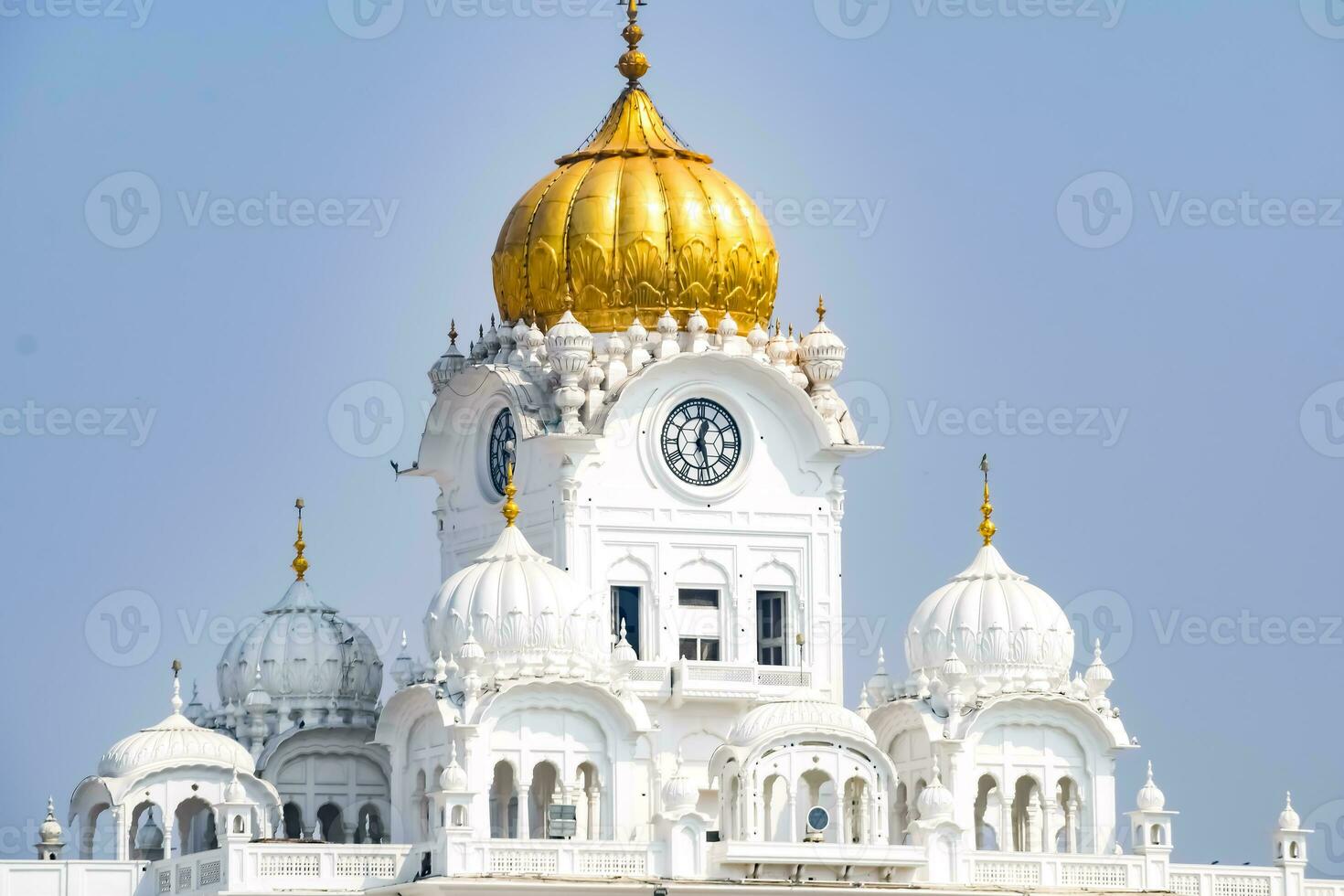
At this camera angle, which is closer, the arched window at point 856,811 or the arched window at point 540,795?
the arched window at point 856,811

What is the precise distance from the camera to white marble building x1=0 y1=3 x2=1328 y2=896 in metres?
84.2

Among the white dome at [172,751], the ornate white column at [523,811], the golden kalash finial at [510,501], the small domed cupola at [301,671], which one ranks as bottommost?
the ornate white column at [523,811]

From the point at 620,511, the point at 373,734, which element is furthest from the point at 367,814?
the point at 620,511

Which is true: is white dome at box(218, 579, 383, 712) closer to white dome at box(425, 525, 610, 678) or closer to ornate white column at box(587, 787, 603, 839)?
white dome at box(425, 525, 610, 678)

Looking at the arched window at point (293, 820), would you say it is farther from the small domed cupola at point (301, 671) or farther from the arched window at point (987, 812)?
the arched window at point (987, 812)

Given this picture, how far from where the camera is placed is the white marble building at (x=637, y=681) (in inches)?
3314

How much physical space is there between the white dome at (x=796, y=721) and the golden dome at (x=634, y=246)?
1006 cm

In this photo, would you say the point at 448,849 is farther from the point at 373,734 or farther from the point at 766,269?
the point at 766,269

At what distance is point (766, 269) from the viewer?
93000 mm

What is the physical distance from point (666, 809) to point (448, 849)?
415 cm

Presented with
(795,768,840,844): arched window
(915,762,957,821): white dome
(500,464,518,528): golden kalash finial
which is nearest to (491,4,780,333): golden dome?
(500,464,518,528): golden kalash finial

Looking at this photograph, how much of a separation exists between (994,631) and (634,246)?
423 inches

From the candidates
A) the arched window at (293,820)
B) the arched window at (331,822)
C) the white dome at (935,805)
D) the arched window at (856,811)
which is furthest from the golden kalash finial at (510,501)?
the white dome at (935,805)

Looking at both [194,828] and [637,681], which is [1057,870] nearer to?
[637,681]
